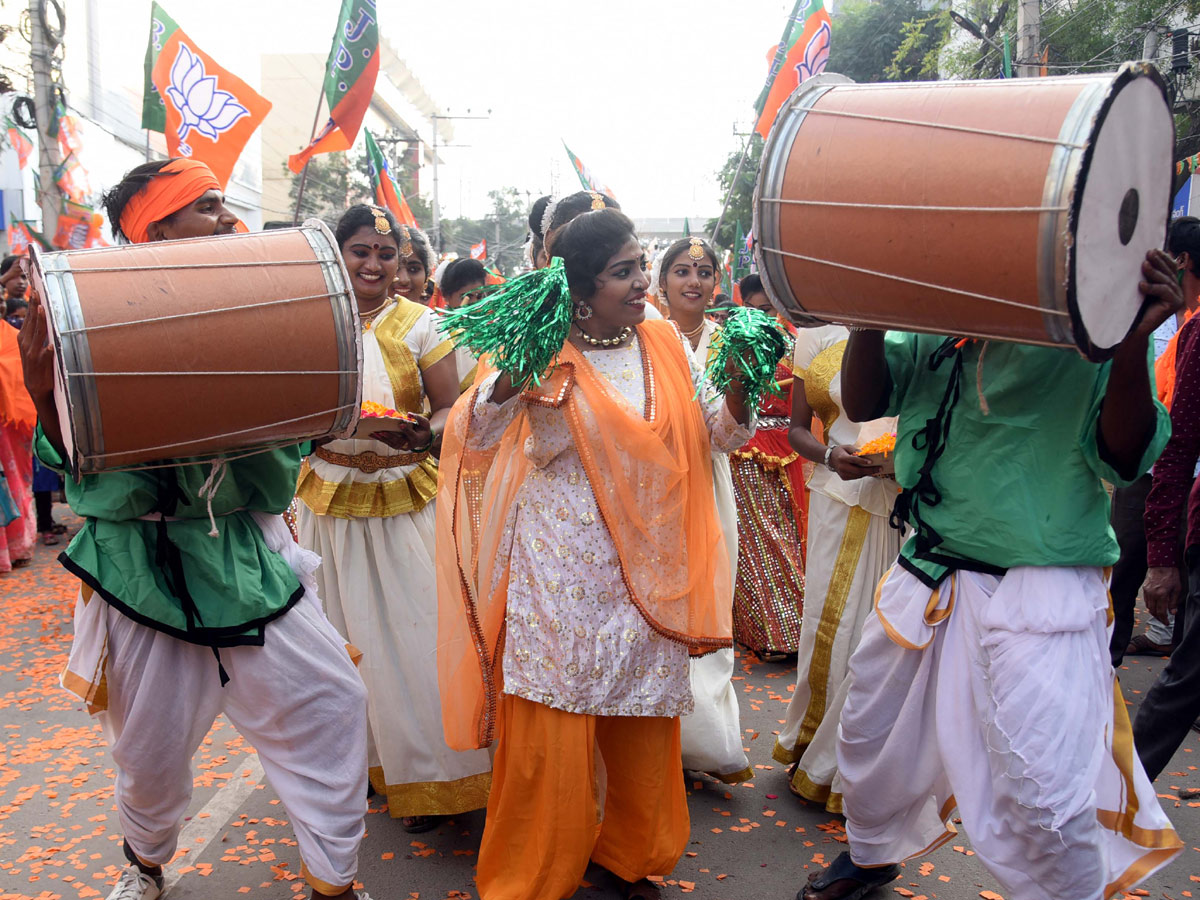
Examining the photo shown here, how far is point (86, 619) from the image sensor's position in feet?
9.17

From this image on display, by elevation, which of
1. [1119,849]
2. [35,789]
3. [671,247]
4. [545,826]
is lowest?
[35,789]

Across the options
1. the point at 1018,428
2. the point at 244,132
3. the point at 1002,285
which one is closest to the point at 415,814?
the point at 1018,428

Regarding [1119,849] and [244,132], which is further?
[244,132]

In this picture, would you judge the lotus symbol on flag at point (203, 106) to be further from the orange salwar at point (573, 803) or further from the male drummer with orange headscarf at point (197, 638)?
the orange salwar at point (573, 803)

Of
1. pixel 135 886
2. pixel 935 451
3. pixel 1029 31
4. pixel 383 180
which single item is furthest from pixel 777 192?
pixel 1029 31

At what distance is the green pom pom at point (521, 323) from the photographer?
2.92 meters

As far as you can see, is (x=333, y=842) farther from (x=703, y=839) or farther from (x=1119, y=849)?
(x=1119, y=849)

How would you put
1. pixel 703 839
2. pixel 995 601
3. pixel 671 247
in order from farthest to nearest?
1. pixel 671 247
2. pixel 703 839
3. pixel 995 601

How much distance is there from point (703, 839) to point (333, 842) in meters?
1.39

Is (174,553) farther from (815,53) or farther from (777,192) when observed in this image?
(815,53)

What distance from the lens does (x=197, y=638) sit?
109 inches

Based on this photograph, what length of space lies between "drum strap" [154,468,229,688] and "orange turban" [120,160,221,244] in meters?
0.74

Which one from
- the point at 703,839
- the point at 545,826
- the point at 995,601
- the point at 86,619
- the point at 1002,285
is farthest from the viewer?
the point at 703,839

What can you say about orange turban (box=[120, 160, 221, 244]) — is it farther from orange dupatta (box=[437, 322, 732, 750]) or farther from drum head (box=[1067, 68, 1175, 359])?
drum head (box=[1067, 68, 1175, 359])
